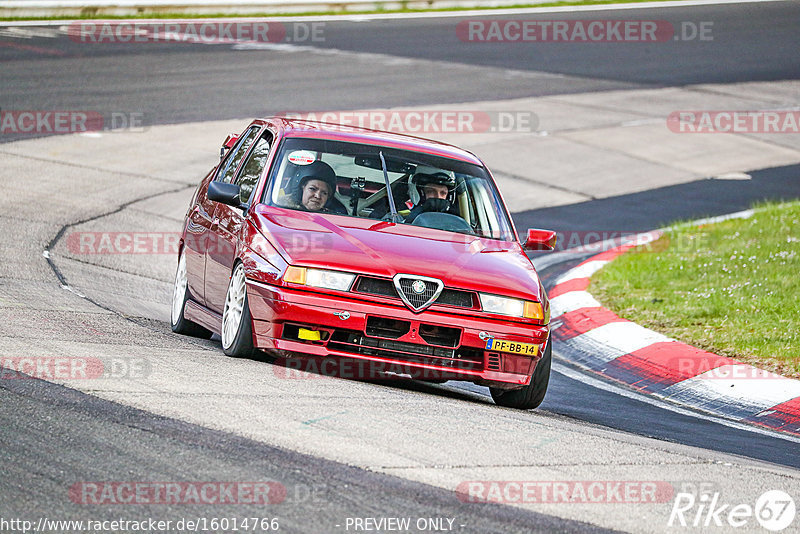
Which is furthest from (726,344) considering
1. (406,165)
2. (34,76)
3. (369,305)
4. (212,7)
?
(212,7)

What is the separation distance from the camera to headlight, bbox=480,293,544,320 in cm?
698

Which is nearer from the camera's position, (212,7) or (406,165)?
(406,165)

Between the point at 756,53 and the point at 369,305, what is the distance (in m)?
24.2

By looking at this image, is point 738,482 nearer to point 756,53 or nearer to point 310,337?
point 310,337

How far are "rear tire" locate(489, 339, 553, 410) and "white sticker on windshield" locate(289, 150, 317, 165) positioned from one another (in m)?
1.93

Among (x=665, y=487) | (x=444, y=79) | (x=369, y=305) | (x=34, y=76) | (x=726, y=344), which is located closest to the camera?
(x=665, y=487)

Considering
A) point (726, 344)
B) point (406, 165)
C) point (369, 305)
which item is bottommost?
point (726, 344)

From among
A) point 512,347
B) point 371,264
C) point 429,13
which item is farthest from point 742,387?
point 429,13

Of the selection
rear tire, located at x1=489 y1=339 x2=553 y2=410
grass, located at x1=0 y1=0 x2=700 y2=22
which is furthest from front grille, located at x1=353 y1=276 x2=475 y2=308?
grass, located at x1=0 y1=0 x2=700 y2=22

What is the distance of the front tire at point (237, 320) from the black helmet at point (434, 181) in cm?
145

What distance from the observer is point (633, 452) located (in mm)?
5914

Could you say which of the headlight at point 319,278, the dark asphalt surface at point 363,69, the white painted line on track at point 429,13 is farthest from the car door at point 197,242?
the white painted line on track at point 429,13

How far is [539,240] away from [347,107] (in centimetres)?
1200

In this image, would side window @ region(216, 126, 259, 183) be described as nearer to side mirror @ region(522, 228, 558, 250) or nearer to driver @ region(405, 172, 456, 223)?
driver @ region(405, 172, 456, 223)
